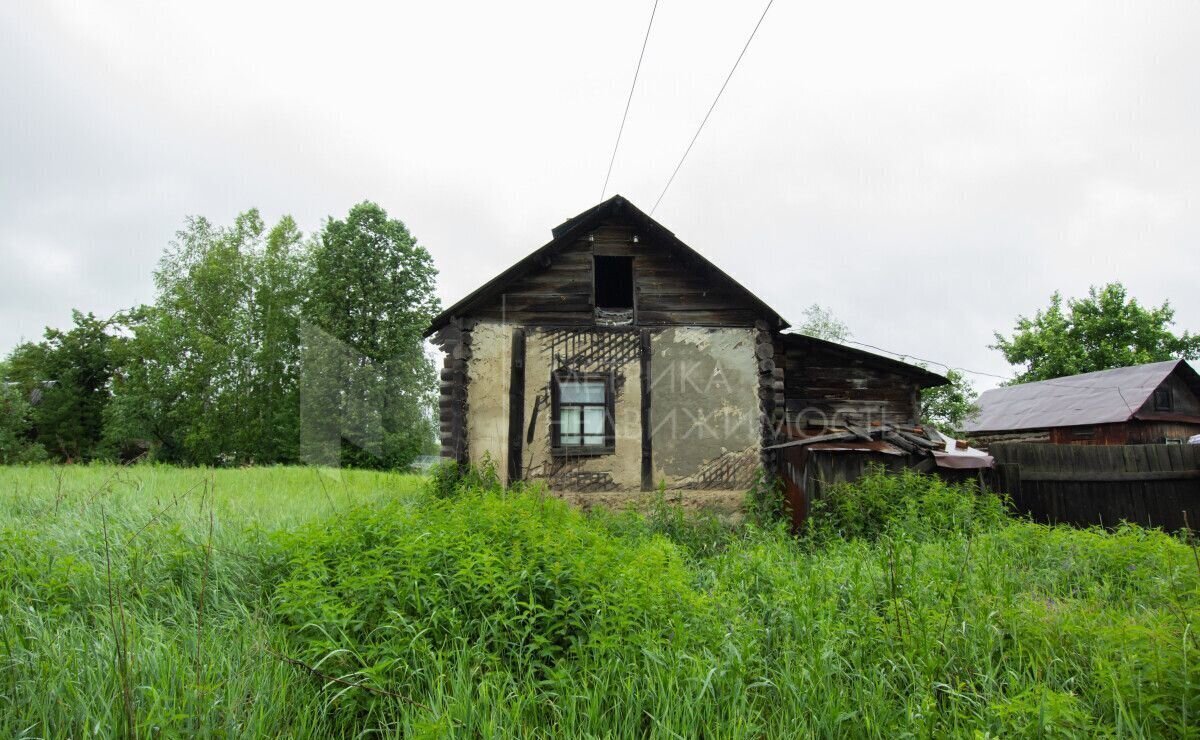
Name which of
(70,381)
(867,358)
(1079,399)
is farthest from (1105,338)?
(70,381)

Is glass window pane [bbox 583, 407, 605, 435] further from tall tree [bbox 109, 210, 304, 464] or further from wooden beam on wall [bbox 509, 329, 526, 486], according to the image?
tall tree [bbox 109, 210, 304, 464]

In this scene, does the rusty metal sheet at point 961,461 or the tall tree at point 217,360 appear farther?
the tall tree at point 217,360

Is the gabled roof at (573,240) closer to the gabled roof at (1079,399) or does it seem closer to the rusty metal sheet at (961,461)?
the rusty metal sheet at (961,461)

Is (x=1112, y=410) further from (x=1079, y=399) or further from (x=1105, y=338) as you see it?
→ (x=1105, y=338)

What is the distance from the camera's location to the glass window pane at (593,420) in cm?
1066

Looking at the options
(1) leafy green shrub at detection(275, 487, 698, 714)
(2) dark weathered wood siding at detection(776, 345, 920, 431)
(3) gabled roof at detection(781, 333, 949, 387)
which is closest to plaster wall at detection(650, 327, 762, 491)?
(3) gabled roof at detection(781, 333, 949, 387)

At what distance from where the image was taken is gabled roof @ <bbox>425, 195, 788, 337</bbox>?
34.9ft

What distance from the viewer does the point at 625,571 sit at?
406 cm

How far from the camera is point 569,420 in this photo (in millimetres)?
10672

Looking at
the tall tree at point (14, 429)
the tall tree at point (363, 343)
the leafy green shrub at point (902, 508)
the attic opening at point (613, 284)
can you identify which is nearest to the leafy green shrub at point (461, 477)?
the attic opening at point (613, 284)

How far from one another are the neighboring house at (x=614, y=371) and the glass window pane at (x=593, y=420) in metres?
0.02

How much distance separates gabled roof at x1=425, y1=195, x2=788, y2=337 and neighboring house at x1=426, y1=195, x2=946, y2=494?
0.09 ft

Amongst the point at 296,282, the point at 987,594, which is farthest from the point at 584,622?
the point at 296,282

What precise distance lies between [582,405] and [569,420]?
15.0 inches
